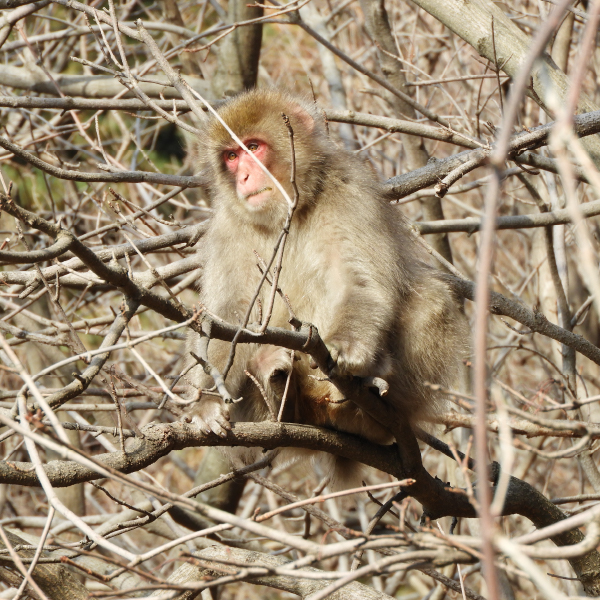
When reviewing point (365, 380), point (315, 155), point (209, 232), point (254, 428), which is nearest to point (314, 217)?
point (315, 155)

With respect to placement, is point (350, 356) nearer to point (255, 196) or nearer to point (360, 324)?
point (360, 324)

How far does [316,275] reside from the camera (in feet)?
13.5

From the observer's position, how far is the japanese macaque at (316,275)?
3.87 meters

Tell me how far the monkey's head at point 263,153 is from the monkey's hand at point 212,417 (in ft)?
3.55

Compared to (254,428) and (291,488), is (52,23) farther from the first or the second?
(254,428)

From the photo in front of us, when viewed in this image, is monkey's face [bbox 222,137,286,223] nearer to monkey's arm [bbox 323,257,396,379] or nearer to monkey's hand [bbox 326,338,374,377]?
monkey's arm [bbox 323,257,396,379]

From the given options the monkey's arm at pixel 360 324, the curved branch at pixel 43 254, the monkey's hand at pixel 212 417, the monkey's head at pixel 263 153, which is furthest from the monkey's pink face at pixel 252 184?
the curved branch at pixel 43 254

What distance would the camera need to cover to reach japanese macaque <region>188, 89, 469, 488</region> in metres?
3.87

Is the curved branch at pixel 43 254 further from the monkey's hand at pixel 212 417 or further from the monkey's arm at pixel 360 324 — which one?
the monkey's arm at pixel 360 324

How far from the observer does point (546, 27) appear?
3.60 feet

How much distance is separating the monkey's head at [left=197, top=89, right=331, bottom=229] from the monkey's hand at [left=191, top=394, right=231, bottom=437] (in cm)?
108

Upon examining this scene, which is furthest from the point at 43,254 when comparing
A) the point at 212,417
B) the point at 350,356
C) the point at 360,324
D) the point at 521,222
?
the point at 521,222

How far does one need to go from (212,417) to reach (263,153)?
1.67 metres

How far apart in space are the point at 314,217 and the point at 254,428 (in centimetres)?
145
